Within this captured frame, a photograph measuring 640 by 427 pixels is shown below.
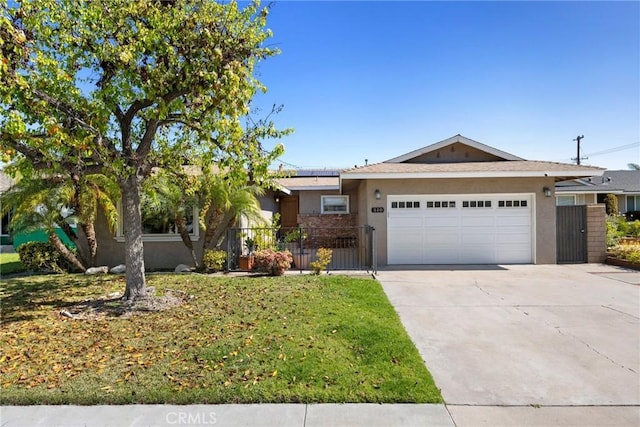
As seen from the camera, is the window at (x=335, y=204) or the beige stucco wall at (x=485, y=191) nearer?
the beige stucco wall at (x=485, y=191)

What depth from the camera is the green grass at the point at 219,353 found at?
11.4 feet

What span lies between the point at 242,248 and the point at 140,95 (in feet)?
20.3

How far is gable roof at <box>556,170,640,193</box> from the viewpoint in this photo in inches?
801

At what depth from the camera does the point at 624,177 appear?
2580 cm

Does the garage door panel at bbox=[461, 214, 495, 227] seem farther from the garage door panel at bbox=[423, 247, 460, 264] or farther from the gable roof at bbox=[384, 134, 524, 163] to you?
the gable roof at bbox=[384, 134, 524, 163]

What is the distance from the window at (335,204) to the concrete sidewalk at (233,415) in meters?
14.4

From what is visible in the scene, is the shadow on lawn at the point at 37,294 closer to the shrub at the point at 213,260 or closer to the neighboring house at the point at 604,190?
the shrub at the point at 213,260

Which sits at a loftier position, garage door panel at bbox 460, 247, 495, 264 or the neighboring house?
the neighboring house

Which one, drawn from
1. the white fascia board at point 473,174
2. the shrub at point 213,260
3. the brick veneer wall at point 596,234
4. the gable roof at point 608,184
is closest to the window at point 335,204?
the white fascia board at point 473,174

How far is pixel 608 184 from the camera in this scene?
77.6 feet

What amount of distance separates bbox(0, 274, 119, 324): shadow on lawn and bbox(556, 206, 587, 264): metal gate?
544 inches

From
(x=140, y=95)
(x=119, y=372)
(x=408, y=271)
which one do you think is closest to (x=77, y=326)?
(x=119, y=372)

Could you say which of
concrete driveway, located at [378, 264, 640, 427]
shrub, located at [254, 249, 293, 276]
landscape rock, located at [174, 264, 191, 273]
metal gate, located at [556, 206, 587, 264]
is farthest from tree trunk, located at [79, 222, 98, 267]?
metal gate, located at [556, 206, 587, 264]

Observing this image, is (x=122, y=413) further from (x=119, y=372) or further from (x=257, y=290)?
(x=257, y=290)
